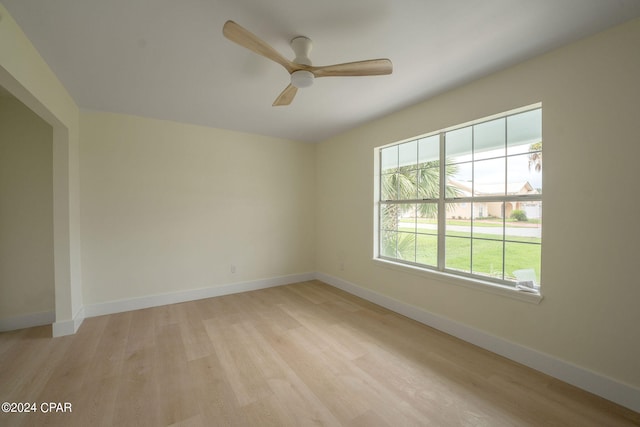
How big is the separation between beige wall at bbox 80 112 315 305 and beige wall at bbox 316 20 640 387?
290 centimetres

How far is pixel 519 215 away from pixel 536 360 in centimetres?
123

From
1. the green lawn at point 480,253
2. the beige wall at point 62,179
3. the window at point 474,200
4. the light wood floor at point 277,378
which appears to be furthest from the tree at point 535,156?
the beige wall at point 62,179

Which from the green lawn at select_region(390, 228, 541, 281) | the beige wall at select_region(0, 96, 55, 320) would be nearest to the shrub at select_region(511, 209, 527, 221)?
the green lawn at select_region(390, 228, 541, 281)

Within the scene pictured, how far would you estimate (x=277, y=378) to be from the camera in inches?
77.6

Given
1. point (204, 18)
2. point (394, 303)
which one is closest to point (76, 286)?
point (204, 18)

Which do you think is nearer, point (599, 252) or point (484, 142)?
point (599, 252)

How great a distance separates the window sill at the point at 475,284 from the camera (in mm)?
2111

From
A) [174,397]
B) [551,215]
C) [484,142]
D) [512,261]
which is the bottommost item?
[174,397]

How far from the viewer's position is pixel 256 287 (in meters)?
4.20

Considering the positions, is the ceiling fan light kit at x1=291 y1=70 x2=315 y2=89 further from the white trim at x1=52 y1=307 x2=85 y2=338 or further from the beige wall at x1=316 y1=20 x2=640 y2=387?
the white trim at x1=52 y1=307 x2=85 y2=338

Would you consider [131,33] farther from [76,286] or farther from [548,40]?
[548,40]

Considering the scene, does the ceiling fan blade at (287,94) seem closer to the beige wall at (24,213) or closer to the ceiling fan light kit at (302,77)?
the ceiling fan light kit at (302,77)

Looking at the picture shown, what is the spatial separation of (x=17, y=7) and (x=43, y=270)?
9.14 ft

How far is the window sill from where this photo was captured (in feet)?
6.93
